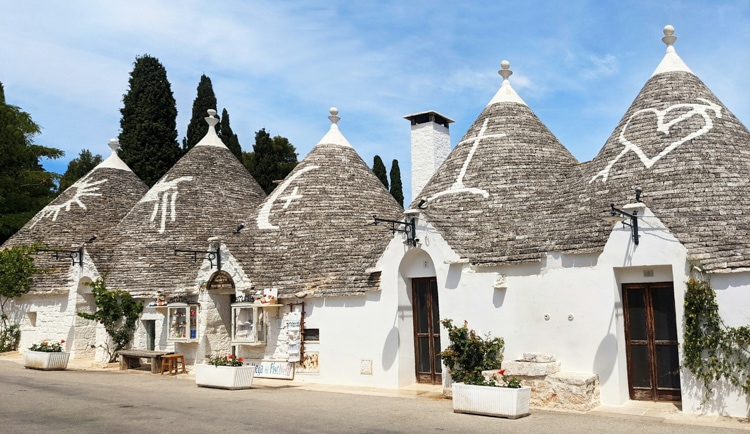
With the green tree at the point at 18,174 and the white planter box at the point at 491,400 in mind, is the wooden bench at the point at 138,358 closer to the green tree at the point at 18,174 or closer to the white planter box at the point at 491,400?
the white planter box at the point at 491,400

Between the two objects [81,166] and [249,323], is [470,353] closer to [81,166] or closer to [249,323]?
[249,323]

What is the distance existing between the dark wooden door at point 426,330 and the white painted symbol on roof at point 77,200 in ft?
53.2

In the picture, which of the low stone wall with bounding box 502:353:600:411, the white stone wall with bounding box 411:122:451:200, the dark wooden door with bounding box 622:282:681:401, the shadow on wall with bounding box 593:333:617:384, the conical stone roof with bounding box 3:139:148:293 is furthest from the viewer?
the conical stone roof with bounding box 3:139:148:293

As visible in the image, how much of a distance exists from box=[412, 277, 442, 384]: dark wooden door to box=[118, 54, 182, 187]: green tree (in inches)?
1005

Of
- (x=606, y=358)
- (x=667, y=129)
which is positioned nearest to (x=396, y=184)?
(x=667, y=129)

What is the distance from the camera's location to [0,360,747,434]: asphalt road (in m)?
9.36

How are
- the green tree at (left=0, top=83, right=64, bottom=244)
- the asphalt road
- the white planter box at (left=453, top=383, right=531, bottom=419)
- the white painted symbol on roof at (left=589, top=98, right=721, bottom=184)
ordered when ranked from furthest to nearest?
1. the green tree at (left=0, top=83, right=64, bottom=244)
2. the white painted symbol on roof at (left=589, top=98, right=721, bottom=184)
3. the white planter box at (left=453, top=383, right=531, bottom=419)
4. the asphalt road

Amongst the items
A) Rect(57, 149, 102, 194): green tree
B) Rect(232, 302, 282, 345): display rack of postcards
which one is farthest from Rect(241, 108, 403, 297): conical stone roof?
Rect(57, 149, 102, 194): green tree

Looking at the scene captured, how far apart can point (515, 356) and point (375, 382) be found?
3.41 m

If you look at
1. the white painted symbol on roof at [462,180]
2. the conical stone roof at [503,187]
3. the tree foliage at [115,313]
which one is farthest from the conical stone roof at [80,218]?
the conical stone roof at [503,187]

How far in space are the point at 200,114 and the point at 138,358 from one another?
20.9 metres

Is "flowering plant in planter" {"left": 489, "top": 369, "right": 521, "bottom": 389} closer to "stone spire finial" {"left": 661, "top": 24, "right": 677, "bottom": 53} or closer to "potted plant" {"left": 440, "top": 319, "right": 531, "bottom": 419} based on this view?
"potted plant" {"left": 440, "top": 319, "right": 531, "bottom": 419}

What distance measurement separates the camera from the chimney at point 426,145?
21.0 meters

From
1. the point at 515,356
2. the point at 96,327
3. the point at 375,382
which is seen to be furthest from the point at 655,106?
the point at 96,327
